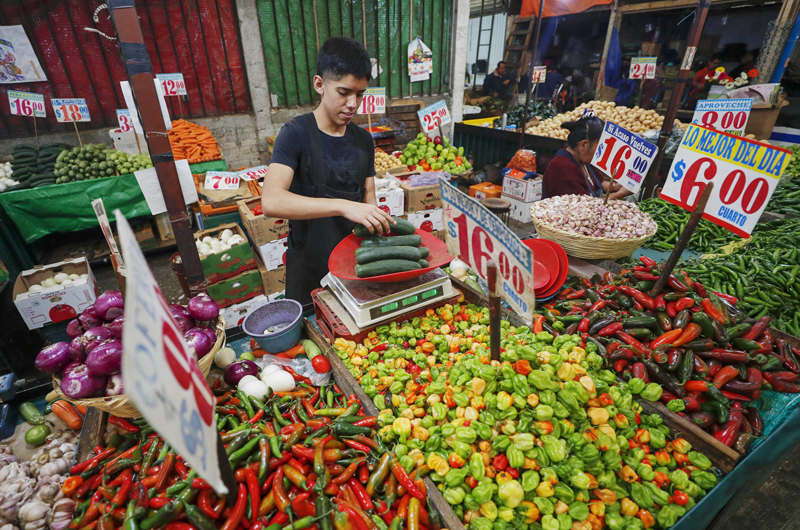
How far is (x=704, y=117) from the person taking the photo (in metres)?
4.68

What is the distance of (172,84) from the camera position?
6.71 m

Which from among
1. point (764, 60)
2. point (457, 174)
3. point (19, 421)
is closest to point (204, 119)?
point (457, 174)

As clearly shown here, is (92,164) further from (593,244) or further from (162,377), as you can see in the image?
(593,244)

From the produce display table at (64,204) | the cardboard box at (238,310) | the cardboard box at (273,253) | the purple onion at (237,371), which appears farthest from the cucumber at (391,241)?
the produce display table at (64,204)

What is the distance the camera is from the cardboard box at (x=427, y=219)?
19.9 feet

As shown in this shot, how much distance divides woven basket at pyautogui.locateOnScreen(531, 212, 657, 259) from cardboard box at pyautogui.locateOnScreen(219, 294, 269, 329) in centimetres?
353

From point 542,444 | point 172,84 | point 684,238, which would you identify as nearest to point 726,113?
point 684,238

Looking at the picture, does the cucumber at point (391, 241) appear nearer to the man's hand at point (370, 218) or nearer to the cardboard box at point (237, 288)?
the man's hand at point (370, 218)

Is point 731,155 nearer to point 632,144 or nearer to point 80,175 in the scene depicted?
point 632,144

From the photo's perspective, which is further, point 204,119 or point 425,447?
point 204,119

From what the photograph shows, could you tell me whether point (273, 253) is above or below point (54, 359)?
below

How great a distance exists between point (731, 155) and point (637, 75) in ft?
22.0

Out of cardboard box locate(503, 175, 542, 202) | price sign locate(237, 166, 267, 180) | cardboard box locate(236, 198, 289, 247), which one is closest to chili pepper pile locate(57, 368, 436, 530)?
cardboard box locate(236, 198, 289, 247)

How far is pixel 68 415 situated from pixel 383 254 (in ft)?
6.25
